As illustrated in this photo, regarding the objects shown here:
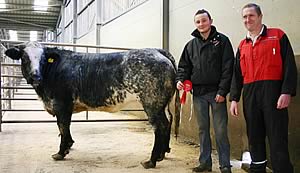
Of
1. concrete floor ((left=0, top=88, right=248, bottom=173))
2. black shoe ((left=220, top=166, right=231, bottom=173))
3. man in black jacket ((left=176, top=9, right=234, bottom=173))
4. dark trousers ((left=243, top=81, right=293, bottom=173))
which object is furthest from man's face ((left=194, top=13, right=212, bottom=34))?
concrete floor ((left=0, top=88, right=248, bottom=173))


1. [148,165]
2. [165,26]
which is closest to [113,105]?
[148,165]

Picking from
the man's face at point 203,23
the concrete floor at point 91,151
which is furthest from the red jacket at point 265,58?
the concrete floor at point 91,151

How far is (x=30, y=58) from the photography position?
3822 millimetres

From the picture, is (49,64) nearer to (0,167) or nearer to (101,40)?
(0,167)

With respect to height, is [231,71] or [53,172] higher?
[231,71]

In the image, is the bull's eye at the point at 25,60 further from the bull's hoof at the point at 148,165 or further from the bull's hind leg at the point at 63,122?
the bull's hoof at the point at 148,165

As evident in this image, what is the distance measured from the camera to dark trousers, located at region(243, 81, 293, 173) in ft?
8.43

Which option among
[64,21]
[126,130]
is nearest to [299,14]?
[126,130]

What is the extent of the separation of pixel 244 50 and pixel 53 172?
2.04 meters

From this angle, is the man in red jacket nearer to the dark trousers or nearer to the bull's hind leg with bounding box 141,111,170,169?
the dark trousers

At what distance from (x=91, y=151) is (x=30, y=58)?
4.35 feet

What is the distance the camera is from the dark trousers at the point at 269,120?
8.43 ft

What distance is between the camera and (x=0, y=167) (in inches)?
138

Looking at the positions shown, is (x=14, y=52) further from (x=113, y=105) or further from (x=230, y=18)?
(x=230, y=18)
